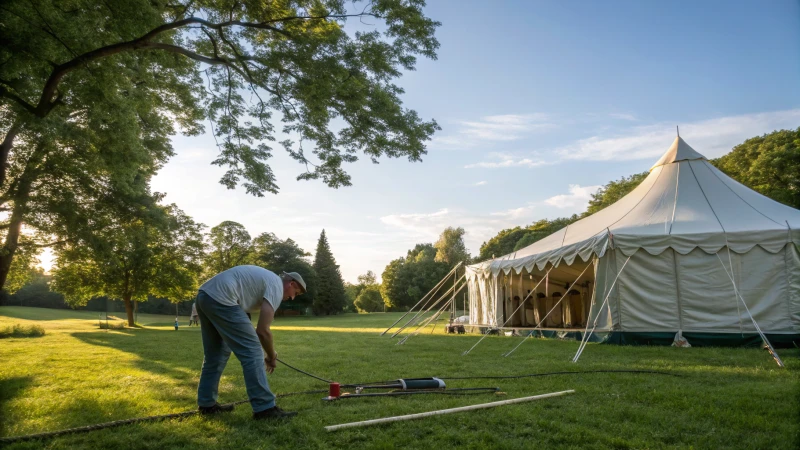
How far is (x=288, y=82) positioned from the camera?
7641 mm

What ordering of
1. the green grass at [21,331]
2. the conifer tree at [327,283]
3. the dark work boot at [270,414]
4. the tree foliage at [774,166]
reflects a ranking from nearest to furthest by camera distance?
the dark work boot at [270,414] < the green grass at [21,331] < the tree foliage at [774,166] < the conifer tree at [327,283]

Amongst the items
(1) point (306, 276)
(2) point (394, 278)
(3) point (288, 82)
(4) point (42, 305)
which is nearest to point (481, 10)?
(3) point (288, 82)

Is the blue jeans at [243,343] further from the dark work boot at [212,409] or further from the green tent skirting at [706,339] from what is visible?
the green tent skirting at [706,339]

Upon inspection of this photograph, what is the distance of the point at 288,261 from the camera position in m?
49.2

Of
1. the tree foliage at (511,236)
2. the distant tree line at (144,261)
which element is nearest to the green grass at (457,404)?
the distant tree line at (144,261)

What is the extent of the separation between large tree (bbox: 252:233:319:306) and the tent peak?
127 ft

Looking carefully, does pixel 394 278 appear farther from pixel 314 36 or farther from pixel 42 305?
pixel 314 36

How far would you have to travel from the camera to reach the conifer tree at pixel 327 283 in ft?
168

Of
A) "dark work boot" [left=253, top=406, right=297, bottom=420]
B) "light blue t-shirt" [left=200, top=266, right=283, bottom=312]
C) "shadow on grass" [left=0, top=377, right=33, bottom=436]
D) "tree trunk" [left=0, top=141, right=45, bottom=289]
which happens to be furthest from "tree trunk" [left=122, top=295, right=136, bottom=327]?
"dark work boot" [left=253, top=406, right=297, bottom=420]

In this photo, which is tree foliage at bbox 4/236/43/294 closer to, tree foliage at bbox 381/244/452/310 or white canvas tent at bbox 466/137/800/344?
white canvas tent at bbox 466/137/800/344

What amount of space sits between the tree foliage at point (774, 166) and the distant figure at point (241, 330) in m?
30.1

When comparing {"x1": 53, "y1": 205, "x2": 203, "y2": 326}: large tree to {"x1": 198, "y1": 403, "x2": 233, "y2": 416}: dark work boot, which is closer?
{"x1": 198, "y1": 403, "x2": 233, "y2": 416}: dark work boot

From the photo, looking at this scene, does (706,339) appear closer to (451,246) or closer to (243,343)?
(243,343)

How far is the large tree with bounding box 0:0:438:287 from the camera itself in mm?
6086
